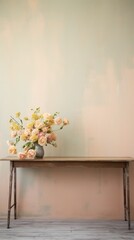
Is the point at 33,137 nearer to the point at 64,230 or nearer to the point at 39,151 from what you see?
the point at 39,151

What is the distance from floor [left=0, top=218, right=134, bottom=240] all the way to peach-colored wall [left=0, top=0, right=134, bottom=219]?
6.0 inches

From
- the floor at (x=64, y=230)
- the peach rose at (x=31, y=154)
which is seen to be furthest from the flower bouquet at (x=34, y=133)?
the floor at (x=64, y=230)

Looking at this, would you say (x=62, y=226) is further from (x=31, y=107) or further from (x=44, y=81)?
(x=44, y=81)

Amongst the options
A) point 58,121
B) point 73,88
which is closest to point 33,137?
point 58,121

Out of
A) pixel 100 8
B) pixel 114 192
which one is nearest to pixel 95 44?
pixel 100 8

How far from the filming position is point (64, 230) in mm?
2562

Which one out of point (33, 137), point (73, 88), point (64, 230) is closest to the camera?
point (64, 230)

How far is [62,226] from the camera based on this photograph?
2693 millimetres

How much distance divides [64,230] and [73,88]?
1.58 meters

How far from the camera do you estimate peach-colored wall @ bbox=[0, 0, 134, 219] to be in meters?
3.00

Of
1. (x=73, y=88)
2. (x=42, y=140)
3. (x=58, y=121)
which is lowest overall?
(x=42, y=140)

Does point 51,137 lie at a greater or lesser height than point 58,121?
lesser

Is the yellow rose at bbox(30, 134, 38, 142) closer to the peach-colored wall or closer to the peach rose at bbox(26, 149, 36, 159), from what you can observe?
the peach rose at bbox(26, 149, 36, 159)

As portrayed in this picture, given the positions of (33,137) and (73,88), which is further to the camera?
(73,88)
